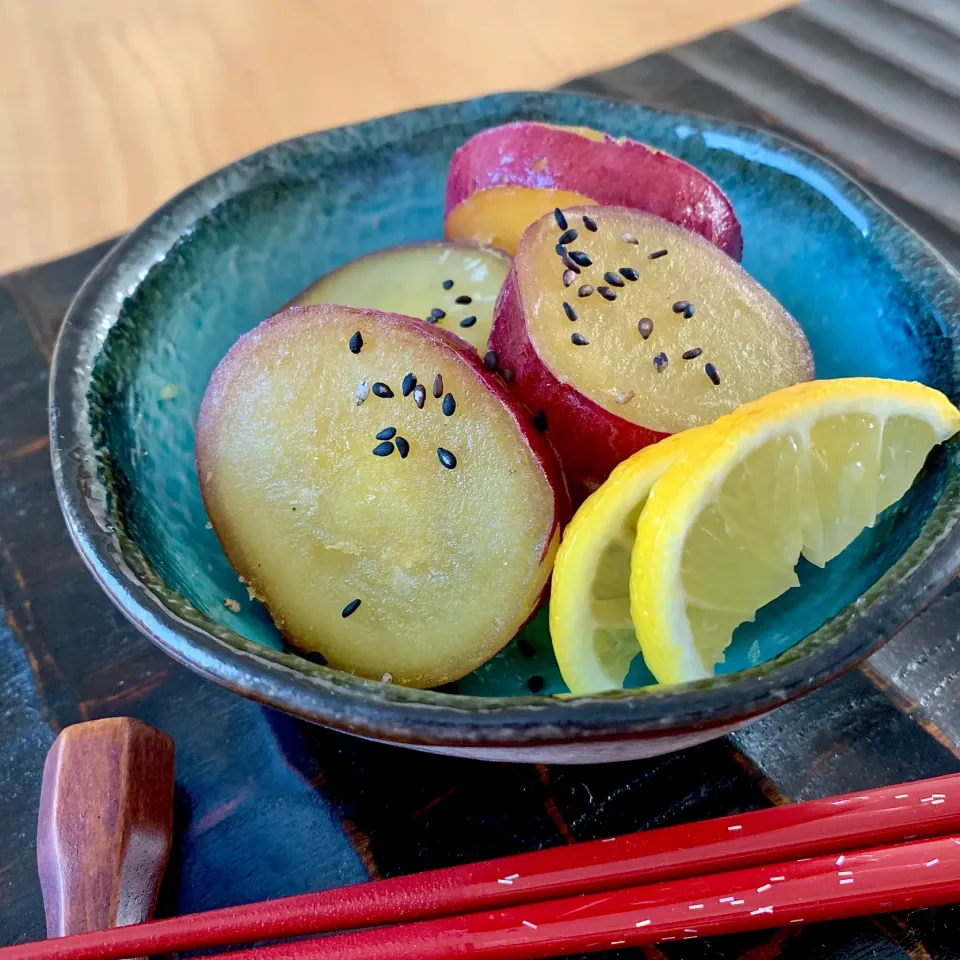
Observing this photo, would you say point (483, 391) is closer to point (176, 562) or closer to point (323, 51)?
point (176, 562)

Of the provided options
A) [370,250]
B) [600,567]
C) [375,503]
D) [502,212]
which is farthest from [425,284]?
[600,567]

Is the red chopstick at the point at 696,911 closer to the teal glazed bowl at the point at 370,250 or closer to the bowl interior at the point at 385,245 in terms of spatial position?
the teal glazed bowl at the point at 370,250

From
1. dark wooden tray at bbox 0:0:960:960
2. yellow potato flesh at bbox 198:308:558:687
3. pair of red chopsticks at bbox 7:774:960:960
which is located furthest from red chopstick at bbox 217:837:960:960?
yellow potato flesh at bbox 198:308:558:687

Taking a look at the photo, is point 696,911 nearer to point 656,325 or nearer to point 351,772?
point 351,772

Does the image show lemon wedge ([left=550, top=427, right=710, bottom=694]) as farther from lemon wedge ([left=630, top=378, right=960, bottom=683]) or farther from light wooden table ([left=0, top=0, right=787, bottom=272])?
light wooden table ([left=0, top=0, right=787, bottom=272])

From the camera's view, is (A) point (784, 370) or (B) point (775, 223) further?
(B) point (775, 223)

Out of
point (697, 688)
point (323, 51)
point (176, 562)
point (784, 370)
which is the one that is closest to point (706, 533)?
point (697, 688)
